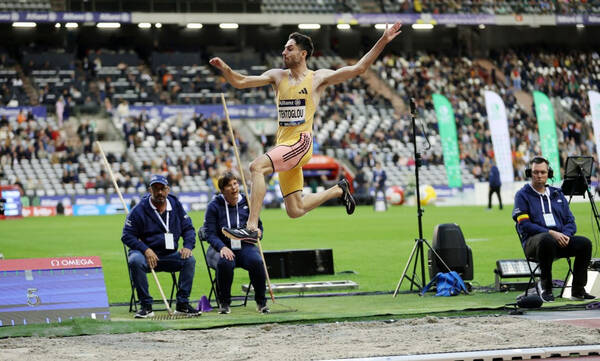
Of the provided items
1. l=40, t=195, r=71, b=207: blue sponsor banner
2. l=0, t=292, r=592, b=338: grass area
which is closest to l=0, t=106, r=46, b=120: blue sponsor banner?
l=40, t=195, r=71, b=207: blue sponsor banner

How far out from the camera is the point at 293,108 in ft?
30.0

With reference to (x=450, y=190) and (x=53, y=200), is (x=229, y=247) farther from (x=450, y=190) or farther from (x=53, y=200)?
(x=450, y=190)

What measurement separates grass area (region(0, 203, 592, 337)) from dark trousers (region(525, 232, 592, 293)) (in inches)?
21.1

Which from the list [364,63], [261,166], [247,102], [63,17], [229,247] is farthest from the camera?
[63,17]

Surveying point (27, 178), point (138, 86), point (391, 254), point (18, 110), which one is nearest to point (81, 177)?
point (27, 178)

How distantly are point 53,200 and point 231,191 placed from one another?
27.9 m

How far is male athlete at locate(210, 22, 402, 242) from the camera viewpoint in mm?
8955

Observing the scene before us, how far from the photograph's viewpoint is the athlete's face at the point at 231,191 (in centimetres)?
1086

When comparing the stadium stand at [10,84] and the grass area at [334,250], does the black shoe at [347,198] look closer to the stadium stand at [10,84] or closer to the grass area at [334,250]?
the grass area at [334,250]

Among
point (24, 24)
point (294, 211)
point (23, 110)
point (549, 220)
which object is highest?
point (24, 24)

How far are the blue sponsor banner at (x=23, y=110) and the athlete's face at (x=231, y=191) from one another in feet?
108

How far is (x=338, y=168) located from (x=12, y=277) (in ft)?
A: 110

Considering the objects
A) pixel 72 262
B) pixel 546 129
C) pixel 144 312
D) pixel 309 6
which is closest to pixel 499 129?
pixel 546 129

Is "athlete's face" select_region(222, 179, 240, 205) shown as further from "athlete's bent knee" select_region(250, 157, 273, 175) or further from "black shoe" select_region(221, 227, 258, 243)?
"athlete's bent knee" select_region(250, 157, 273, 175)
